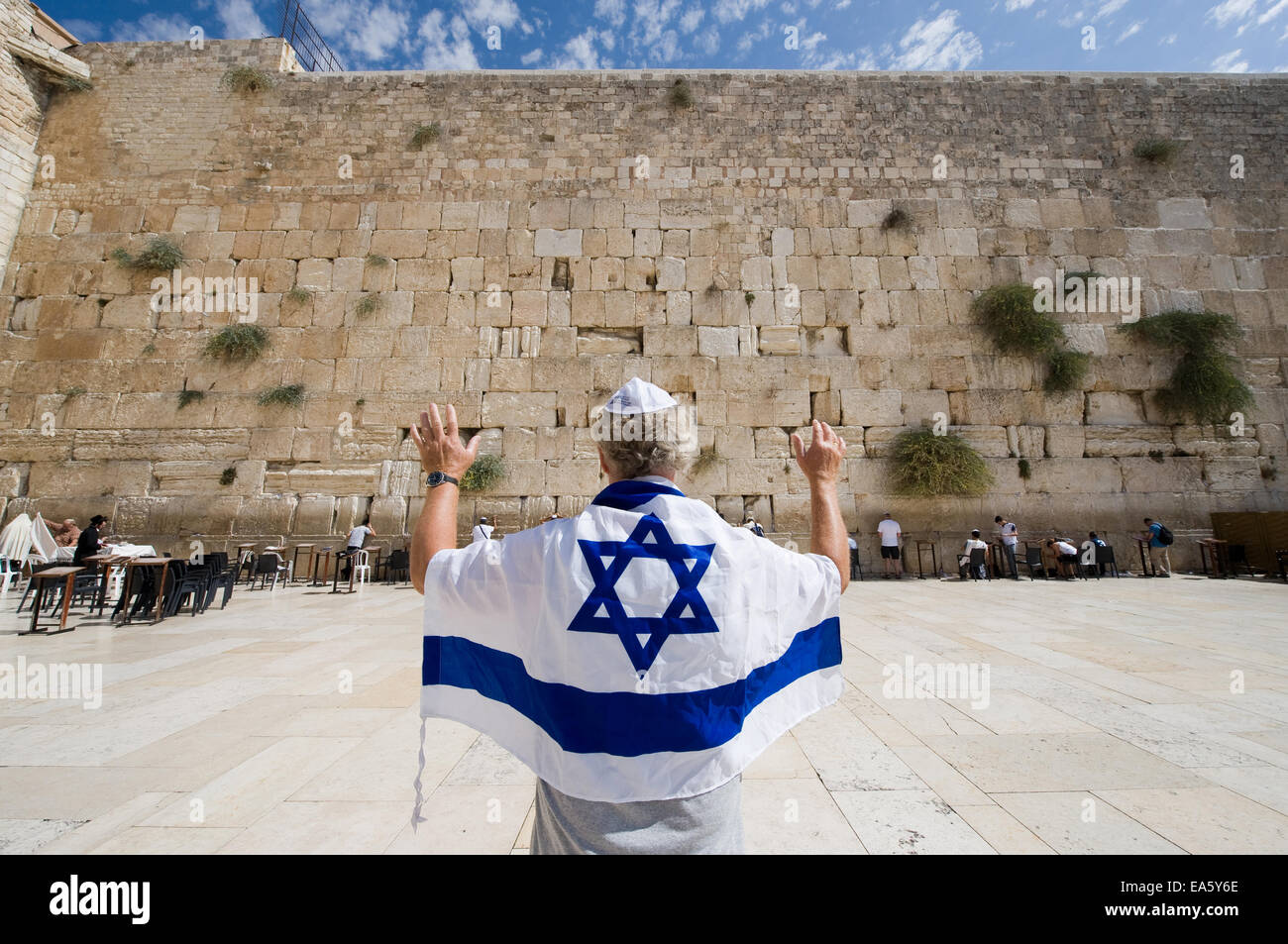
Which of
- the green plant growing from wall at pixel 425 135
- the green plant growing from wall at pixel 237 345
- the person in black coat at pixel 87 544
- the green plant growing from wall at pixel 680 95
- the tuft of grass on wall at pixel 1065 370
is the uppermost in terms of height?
the green plant growing from wall at pixel 680 95

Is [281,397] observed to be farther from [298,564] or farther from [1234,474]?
[1234,474]

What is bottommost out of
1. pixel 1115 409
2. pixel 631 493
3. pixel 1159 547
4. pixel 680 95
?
pixel 1159 547

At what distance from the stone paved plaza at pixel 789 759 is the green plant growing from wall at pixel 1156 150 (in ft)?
34.8

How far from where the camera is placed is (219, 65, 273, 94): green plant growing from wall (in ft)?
35.6

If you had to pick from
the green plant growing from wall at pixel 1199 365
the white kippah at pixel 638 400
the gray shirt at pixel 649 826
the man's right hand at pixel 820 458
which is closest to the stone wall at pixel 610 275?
the green plant growing from wall at pixel 1199 365

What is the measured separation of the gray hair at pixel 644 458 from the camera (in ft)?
3.82

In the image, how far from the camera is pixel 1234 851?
174cm

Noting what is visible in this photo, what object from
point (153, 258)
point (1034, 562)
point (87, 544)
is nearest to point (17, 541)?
point (87, 544)

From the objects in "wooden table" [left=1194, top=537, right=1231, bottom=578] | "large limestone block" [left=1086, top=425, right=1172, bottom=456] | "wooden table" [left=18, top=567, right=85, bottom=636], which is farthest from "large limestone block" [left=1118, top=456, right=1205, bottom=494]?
"wooden table" [left=18, top=567, right=85, bottom=636]

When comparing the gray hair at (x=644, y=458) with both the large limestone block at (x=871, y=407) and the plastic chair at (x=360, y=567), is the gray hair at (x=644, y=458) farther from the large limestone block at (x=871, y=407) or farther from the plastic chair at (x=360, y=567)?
the large limestone block at (x=871, y=407)

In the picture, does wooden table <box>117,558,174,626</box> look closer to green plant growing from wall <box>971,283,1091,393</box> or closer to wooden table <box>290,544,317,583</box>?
wooden table <box>290,544,317,583</box>

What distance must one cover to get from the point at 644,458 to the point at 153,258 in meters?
13.3

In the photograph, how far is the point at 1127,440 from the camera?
9.77 meters
